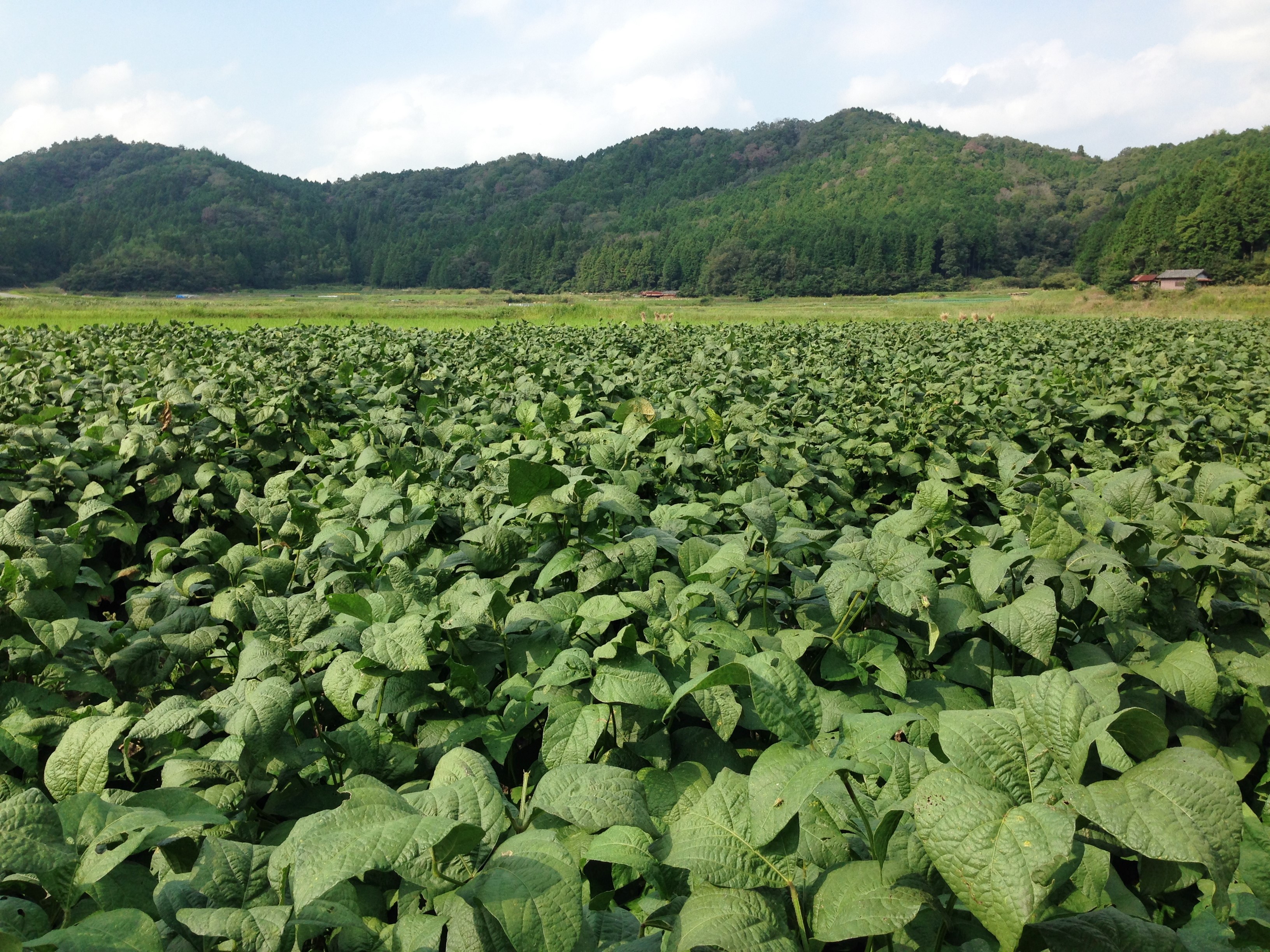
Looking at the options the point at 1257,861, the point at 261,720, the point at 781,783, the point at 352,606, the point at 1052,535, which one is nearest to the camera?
the point at 781,783

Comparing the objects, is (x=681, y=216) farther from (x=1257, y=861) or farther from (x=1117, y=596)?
(x=1257, y=861)

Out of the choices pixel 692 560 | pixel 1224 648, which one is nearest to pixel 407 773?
pixel 692 560

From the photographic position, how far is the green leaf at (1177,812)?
2.87ft

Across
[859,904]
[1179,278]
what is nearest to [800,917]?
[859,904]

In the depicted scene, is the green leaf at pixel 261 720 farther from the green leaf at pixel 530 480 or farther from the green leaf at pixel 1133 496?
the green leaf at pixel 1133 496

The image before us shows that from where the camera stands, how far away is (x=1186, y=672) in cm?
191

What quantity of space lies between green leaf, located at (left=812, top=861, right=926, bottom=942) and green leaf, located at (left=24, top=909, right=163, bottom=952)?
95cm

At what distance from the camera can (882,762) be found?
4.29 feet

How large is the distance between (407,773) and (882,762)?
45.9 inches

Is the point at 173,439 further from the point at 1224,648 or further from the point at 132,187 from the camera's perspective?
the point at 132,187

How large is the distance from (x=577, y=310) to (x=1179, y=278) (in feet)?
196

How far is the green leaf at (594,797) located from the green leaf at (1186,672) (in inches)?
62.5

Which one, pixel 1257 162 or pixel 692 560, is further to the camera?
pixel 1257 162

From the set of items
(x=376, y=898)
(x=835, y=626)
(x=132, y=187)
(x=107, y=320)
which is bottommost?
(x=376, y=898)
